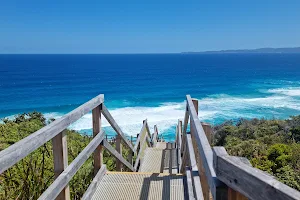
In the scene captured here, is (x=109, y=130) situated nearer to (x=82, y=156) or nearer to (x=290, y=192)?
(x=82, y=156)

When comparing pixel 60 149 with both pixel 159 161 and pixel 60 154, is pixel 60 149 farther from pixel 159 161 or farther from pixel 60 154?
pixel 159 161

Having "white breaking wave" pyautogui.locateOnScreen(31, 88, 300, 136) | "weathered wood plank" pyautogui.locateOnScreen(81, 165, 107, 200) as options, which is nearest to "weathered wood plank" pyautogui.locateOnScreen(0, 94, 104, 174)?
"weathered wood plank" pyautogui.locateOnScreen(81, 165, 107, 200)

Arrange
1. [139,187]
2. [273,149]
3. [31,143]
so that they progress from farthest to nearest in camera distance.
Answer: [273,149], [139,187], [31,143]

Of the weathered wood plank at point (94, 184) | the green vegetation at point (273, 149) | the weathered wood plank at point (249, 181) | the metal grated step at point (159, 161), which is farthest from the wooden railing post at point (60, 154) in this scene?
the green vegetation at point (273, 149)

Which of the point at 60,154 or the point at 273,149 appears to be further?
the point at 273,149

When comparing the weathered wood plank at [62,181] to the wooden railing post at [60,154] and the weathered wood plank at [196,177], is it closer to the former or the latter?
the wooden railing post at [60,154]

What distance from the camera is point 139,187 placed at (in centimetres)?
335

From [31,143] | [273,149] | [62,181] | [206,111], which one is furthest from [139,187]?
[206,111]

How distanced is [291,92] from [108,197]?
3831cm

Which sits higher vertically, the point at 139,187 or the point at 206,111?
the point at 139,187

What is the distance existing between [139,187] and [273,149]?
6.21 m

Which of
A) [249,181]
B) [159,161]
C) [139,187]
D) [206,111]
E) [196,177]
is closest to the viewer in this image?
[249,181]

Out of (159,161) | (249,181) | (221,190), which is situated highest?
(249,181)

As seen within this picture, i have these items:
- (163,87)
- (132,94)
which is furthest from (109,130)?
(163,87)
